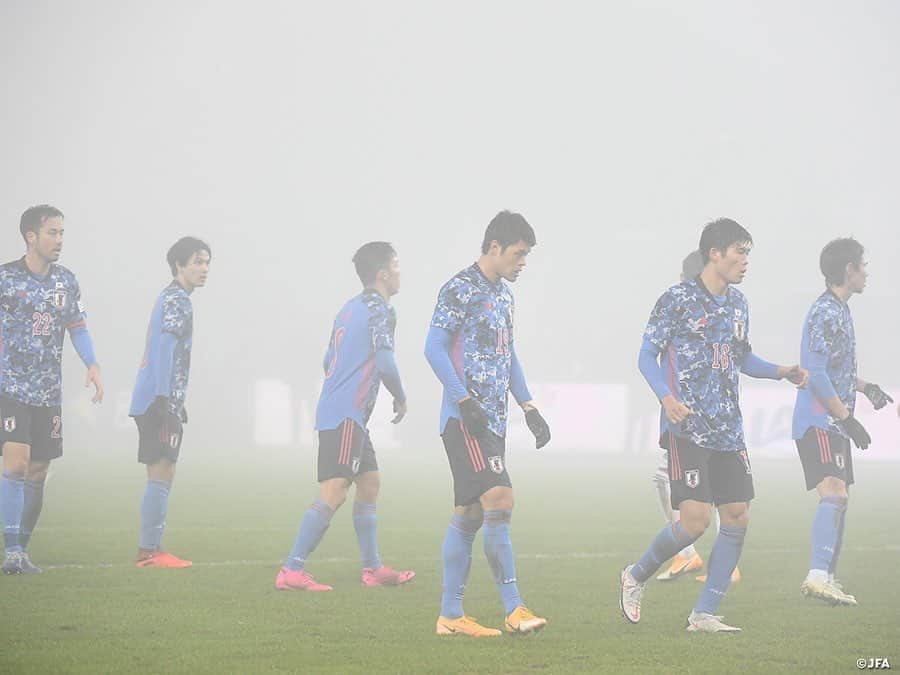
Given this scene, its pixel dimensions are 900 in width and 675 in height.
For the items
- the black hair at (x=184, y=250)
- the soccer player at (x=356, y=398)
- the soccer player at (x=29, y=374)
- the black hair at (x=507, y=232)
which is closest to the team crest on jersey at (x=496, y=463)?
the black hair at (x=507, y=232)

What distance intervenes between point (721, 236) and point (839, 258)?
2014 millimetres

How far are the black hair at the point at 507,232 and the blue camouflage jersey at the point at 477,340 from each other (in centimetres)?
23

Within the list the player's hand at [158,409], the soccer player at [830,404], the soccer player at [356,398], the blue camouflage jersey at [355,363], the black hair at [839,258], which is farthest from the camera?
the player's hand at [158,409]

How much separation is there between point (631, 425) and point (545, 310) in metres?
81.5

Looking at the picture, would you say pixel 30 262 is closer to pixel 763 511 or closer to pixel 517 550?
pixel 517 550

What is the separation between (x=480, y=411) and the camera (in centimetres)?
803

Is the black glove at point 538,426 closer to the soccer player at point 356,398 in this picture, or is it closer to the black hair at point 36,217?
the soccer player at point 356,398

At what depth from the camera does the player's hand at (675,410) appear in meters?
8.19

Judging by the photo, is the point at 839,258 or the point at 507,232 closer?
the point at 507,232

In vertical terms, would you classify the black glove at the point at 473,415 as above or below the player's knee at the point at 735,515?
above

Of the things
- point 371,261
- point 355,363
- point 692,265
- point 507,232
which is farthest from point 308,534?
point 692,265

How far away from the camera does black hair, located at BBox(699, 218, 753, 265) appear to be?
8.67 meters

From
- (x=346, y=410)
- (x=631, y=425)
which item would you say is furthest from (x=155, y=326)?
(x=631, y=425)

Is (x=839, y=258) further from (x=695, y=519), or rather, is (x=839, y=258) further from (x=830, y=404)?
(x=695, y=519)
